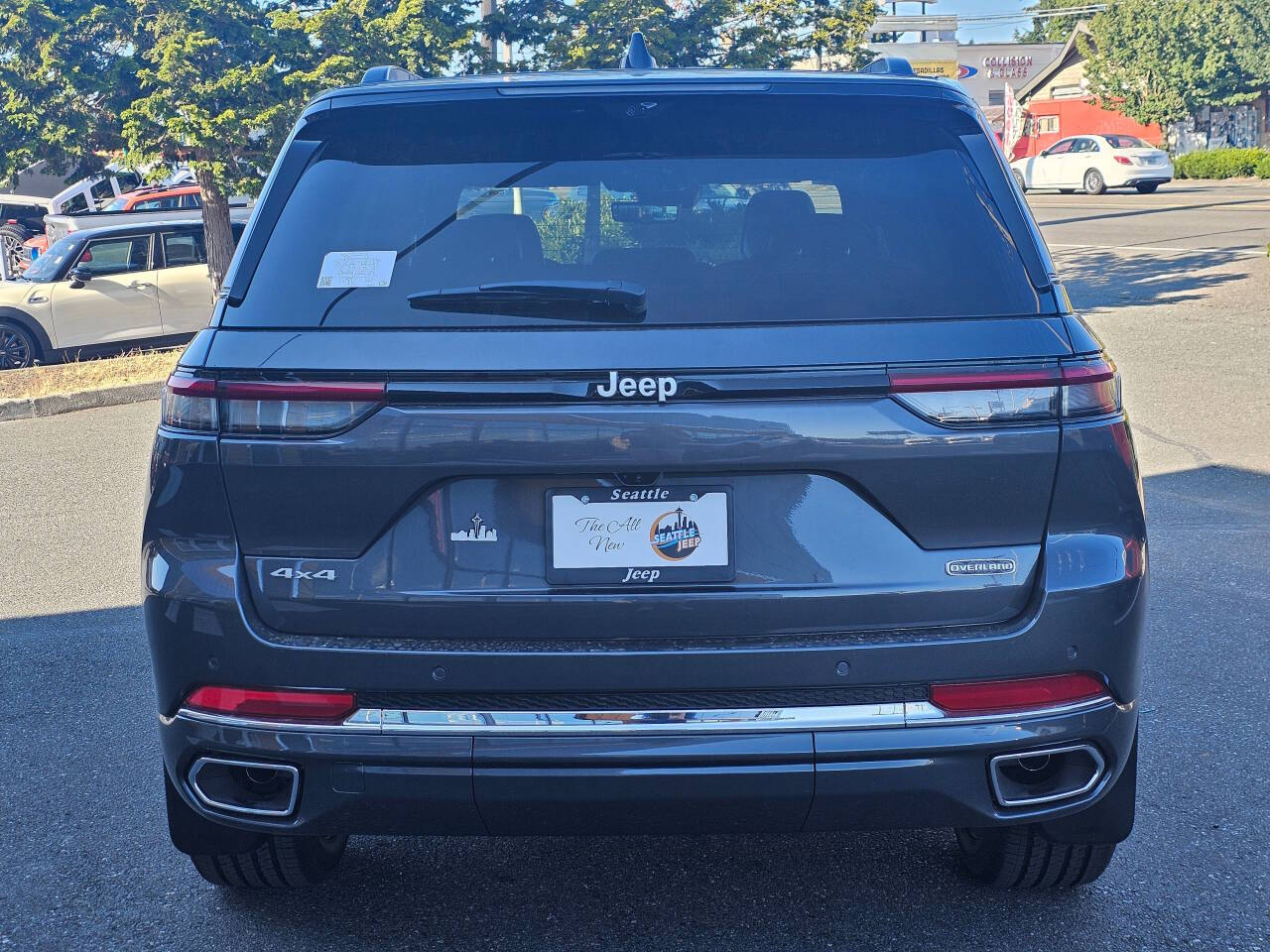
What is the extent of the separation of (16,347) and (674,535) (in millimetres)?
14341

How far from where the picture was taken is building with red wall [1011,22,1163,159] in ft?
204

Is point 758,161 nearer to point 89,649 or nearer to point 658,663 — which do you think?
point 658,663

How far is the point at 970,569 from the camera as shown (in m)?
2.55

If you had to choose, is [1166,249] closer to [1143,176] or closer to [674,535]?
[1143,176]

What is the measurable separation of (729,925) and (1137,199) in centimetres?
3492

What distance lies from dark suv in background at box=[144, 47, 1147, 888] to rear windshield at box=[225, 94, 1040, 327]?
0.01 metres

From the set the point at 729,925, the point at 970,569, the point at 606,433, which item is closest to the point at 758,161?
the point at 606,433

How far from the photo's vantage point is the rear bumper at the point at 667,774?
254 centimetres

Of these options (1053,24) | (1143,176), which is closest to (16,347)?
(1143,176)

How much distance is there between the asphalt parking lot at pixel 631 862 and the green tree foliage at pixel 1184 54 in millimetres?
49958

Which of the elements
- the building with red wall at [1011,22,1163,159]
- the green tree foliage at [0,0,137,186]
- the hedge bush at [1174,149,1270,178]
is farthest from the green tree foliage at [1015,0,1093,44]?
the green tree foliage at [0,0,137,186]

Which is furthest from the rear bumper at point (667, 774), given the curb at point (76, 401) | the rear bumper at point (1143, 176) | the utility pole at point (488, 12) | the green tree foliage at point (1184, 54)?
the green tree foliage at point (1184, 54)

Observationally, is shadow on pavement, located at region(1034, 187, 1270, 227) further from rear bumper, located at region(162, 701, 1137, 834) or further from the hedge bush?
rear bumper, located at region(162, 701, 1137, 834)

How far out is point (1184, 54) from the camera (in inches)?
A: 2012
